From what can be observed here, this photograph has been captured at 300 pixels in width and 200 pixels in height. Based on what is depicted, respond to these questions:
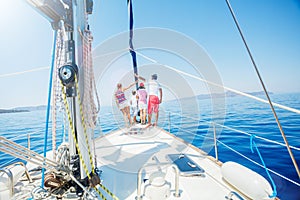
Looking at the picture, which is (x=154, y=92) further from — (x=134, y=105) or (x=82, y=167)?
(x=82, y=167)

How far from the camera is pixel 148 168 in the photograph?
57.6 inches

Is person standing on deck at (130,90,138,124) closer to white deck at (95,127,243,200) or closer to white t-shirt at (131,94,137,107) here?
white t-shirt at (131,94,137,107)

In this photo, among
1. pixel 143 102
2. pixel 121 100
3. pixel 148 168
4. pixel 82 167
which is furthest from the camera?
pixel 121 100

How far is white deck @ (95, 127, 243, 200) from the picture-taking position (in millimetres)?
1140

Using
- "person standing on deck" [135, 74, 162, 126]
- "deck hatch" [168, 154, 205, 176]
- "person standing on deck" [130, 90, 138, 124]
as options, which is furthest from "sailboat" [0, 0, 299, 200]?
"person standing on deck" [130, 90, 138, 124]

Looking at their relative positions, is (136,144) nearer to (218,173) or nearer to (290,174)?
(218,173)

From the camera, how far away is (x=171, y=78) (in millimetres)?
3730

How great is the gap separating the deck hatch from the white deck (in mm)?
44

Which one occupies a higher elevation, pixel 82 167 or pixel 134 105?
pixel 134 105

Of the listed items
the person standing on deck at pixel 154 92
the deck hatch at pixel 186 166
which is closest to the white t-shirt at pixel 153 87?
the person standing on deck at pixel 154 92

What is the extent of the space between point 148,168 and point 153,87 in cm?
172

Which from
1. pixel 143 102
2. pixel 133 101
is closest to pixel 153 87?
pixel 143 102

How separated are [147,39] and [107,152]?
113 inches

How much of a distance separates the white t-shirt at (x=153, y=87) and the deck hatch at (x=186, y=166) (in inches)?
57.5
